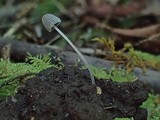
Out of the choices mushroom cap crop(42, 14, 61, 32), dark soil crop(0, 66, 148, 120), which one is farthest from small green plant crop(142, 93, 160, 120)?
mushroom cap crop(42, 14, 61, 32)

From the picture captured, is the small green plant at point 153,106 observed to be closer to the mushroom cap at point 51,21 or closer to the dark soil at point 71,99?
the dark soil at point 71,99

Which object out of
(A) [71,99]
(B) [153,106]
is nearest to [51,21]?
(A) [71,99]

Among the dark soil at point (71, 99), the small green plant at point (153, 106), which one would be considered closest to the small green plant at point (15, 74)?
the dark soil at point (71, 99)

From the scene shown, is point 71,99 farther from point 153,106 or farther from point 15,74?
point 153,106

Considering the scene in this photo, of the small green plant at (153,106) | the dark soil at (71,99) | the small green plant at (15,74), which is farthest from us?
the small green plant at (153,106)

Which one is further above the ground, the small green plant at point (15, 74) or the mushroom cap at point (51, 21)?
the mushroom cap at point (51, 21)

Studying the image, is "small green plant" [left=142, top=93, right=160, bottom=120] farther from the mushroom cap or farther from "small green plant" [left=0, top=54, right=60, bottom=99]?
the mushroom cap

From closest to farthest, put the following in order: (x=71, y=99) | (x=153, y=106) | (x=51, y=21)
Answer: (x=71, y=99) < (x=51, y=21) < (x=153, y=106)

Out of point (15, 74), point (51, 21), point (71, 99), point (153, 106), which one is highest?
point (51, 21)

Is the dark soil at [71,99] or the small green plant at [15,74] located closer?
the dark soil at [71,99]
